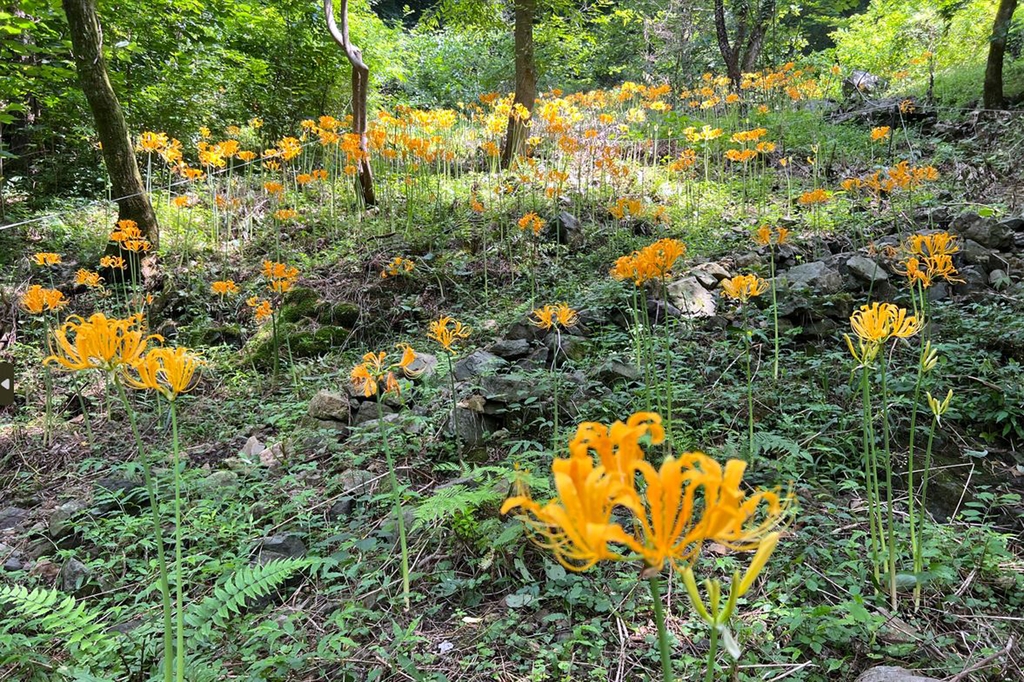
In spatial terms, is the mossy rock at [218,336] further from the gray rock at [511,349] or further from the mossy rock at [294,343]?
the gray rock at [511,349]

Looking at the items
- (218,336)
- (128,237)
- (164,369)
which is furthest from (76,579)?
(128,237)

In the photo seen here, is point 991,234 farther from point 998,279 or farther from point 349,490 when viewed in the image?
→ point 349,490

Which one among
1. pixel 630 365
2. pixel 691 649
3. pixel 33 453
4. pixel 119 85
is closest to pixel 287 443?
pixel 33 453

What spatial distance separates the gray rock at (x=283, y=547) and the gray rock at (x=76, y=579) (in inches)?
26.2

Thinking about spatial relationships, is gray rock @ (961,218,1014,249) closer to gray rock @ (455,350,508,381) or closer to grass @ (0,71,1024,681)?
grass @ (0,71,1024,681)

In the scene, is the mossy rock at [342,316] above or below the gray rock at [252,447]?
above

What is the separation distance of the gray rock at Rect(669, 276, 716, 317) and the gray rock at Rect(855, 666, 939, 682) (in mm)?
2644

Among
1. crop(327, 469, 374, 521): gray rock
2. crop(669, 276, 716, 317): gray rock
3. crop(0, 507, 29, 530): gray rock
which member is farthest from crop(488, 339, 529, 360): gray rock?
crop(0, 507, 29, 530): gray rock

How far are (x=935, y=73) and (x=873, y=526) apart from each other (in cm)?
1104

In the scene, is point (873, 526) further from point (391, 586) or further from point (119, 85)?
point (119, 85)

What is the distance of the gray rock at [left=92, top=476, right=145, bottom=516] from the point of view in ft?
9.11

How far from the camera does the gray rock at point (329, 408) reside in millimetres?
3441

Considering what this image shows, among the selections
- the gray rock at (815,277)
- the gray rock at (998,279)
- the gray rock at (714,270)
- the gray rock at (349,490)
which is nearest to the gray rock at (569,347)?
the gray rock at (714,270)

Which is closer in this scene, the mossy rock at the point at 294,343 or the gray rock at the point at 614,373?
the gray rock at the point at 614,373
